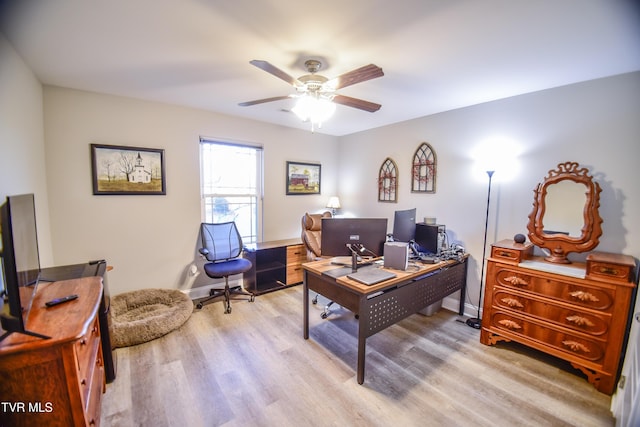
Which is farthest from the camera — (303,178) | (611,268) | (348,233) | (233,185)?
(303,178)

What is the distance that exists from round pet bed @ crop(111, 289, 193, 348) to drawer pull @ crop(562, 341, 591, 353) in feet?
11.5

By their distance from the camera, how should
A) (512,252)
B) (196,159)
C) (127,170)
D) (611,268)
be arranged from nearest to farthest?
(611,268), (512,252), (127,170), (196,159)

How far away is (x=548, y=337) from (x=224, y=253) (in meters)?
3.54

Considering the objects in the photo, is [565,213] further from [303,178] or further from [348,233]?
[303,178]

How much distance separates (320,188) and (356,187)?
660 mm

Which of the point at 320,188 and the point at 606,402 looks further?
the point at 320,188

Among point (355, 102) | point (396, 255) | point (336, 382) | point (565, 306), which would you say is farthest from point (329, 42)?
point (565, 306)

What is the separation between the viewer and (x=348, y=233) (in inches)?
89.2

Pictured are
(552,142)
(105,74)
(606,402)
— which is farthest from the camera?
(552,142)

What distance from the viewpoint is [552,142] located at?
248cm

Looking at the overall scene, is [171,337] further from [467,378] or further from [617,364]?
[617,364]

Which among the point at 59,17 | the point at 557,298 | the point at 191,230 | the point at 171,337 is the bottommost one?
the point at 171,337

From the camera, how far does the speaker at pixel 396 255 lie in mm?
2297

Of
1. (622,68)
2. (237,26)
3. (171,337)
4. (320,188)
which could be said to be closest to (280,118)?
(320,188)
